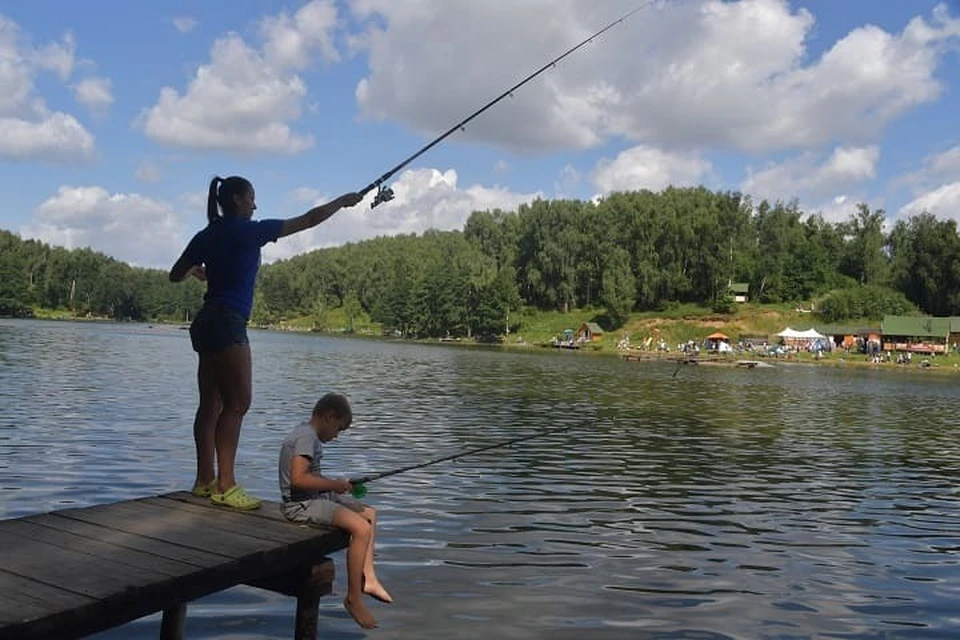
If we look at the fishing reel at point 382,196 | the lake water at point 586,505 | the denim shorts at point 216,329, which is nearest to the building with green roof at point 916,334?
the lake water at point 586,505

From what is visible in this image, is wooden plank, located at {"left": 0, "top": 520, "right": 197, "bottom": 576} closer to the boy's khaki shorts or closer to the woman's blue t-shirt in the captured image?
the boy's khaki shorts

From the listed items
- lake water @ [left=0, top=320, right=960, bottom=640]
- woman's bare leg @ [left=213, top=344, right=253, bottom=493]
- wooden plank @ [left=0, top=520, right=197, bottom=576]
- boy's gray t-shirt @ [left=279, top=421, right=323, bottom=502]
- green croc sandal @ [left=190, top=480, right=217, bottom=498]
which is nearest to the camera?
wooden plank @ [left=0, top=520, right=197, bottom=576]

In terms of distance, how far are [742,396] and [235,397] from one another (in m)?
39.7

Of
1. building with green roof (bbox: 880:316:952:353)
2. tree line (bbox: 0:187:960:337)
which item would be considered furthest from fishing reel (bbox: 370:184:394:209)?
tree line (bbox: 0:187:960:337)

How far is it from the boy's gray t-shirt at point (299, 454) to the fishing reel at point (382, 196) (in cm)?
270

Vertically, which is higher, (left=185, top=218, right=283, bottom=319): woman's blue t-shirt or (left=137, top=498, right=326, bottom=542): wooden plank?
(left=185, top=218, right=283, bottom=319): woman's blue t-shirt

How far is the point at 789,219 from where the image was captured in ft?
543

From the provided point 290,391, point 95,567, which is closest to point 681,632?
point 95,567

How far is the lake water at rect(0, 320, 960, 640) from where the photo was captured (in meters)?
8.57

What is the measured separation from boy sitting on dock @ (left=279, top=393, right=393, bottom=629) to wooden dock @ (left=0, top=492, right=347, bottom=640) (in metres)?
0.12

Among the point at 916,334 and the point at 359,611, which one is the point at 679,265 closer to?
the point at 916,334

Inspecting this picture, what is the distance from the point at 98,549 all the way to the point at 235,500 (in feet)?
4.99

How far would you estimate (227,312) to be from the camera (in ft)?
23.3

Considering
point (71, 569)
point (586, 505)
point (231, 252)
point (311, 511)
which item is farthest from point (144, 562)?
point (586, 505)
